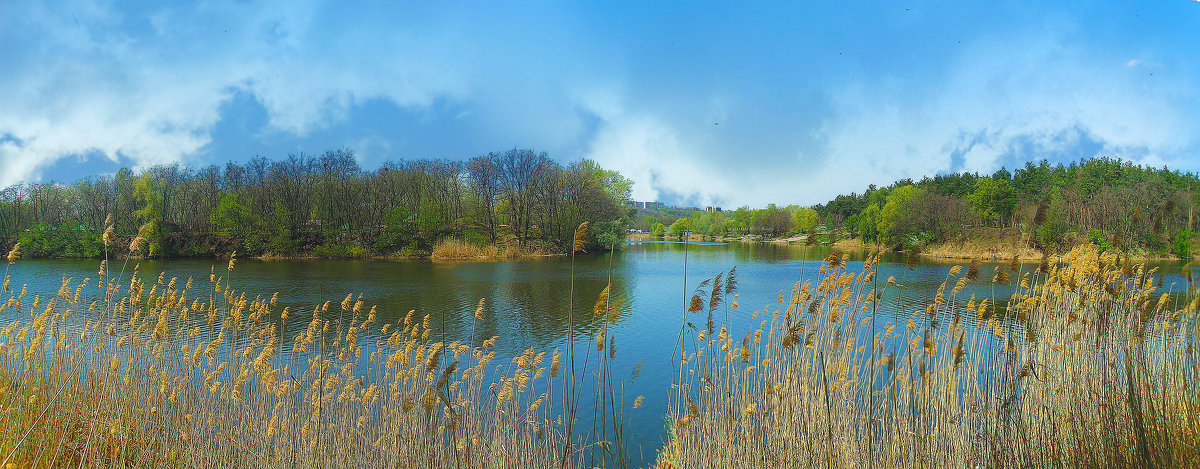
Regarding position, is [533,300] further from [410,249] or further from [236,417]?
[410,249]

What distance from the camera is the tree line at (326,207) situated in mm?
40875

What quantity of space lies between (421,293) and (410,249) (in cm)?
2288

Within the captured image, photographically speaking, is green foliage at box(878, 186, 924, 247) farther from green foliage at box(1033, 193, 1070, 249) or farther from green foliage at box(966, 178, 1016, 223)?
green foliage at box(1033, 193, 1070, 249)

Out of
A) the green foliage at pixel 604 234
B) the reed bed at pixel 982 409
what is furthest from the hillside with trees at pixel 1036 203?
the reed bed at pixel 982 409

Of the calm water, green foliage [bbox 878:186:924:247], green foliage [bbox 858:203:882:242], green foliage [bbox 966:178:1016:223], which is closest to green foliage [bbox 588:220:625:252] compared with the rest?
the calm water

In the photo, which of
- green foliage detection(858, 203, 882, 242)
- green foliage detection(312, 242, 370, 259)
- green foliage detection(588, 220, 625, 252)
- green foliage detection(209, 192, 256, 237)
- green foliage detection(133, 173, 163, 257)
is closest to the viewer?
green foliage detection(312, 242, 370, 259)

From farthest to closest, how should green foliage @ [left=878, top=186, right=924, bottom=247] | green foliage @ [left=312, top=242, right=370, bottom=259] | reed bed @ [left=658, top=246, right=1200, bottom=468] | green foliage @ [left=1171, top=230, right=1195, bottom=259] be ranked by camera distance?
green foliage @ [left=878, top=186, right=924, bottom=247], green foliage @ [left=312, top=242, right=370, bottom=259], green foliage @ [left=1171, top=230, right=1195, bottom=259], reed bed @ [left=658, top=246, right=1200, bottom=468]

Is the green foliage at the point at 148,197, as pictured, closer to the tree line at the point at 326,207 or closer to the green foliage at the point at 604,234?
the tree line at the point at 326,207

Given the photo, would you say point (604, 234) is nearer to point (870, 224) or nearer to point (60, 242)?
point (870, 224)

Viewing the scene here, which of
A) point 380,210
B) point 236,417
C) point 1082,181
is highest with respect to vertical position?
point 1082,181

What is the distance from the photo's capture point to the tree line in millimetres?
40875

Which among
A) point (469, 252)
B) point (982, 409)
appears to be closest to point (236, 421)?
point (982, 409)

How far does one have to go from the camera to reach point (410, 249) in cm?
4109

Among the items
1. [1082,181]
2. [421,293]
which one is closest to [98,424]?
[421,293]
